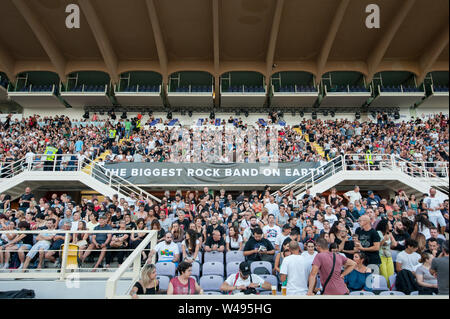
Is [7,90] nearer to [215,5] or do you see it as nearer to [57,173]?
[57,173]

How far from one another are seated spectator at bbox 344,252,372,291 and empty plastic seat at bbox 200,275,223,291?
2073 mm

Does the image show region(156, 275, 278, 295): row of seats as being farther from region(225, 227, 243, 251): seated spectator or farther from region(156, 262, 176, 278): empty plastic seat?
region(225, 227, 243, 251): seated spectator

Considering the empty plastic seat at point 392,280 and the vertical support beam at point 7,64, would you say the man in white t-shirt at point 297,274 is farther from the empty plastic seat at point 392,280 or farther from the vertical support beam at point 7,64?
the vertical support beam at point 7,64

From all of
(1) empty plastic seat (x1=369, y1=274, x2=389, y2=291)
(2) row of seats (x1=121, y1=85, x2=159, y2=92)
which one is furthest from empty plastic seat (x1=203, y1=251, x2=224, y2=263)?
(2) row of seats (x1=121, y1=85, x2=159, y2=92)

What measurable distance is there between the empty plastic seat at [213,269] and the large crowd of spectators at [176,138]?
31.9 feet

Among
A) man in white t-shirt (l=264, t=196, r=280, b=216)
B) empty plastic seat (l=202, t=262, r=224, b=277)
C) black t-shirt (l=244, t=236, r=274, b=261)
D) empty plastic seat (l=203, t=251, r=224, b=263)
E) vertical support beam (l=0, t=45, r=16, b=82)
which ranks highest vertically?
vertical support beam (l=0, t=45, r=16, b=82)

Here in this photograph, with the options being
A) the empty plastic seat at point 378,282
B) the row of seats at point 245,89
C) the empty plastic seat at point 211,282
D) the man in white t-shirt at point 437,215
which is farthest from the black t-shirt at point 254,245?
the row of seats at point 245,89

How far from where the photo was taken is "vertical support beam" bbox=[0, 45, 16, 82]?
1965 cm

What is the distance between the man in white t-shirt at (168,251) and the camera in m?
5.81

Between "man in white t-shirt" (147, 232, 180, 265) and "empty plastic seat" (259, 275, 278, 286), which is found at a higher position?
"man in white t-shirt" (147, 232, 180, 265)

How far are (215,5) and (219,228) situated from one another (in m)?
14.1

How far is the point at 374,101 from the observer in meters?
22.4

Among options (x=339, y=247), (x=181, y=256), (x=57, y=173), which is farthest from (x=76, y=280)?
(x=57, y=173)

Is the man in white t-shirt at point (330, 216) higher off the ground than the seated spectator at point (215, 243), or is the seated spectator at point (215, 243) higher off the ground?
the man in white t-shirt at point (330, 216)
